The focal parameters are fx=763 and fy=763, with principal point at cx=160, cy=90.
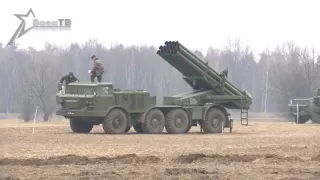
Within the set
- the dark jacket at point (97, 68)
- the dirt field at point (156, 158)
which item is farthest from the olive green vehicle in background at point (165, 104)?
the dirt field at point (156, 158)

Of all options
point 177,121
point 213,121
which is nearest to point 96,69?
point 177,121

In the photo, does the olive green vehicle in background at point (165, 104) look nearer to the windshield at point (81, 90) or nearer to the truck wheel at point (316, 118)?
the windshield at point (81, 90)

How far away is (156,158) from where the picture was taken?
1681 centimetres

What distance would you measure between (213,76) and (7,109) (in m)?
61.7

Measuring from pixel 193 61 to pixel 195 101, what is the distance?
5.30 ft

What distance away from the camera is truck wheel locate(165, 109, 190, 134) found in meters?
29.0

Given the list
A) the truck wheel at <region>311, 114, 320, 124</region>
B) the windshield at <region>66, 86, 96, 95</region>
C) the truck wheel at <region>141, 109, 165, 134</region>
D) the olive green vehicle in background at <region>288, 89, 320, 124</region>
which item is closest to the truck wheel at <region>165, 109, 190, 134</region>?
the truck wheel at <region>141, 109, 165, 134</region>

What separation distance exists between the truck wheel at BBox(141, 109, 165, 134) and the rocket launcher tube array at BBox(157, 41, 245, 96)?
2521 mm

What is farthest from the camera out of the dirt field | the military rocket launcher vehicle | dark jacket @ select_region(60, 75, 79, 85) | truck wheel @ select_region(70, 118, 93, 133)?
truck wheel @ select_region(70, 118, 93, 133)

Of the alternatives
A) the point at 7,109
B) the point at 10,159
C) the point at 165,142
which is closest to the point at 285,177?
the point at 10,159

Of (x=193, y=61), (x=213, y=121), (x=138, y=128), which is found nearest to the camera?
(x=138, y=128)

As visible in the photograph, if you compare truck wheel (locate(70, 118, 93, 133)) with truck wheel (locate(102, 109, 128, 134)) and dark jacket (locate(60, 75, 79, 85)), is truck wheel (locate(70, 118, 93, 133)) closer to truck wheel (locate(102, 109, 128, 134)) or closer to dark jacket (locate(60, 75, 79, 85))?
dark jacket (locate(60, 75, 79, 85))

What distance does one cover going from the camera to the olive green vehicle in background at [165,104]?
2758 centimetres

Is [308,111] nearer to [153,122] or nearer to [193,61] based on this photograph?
[193,61]
